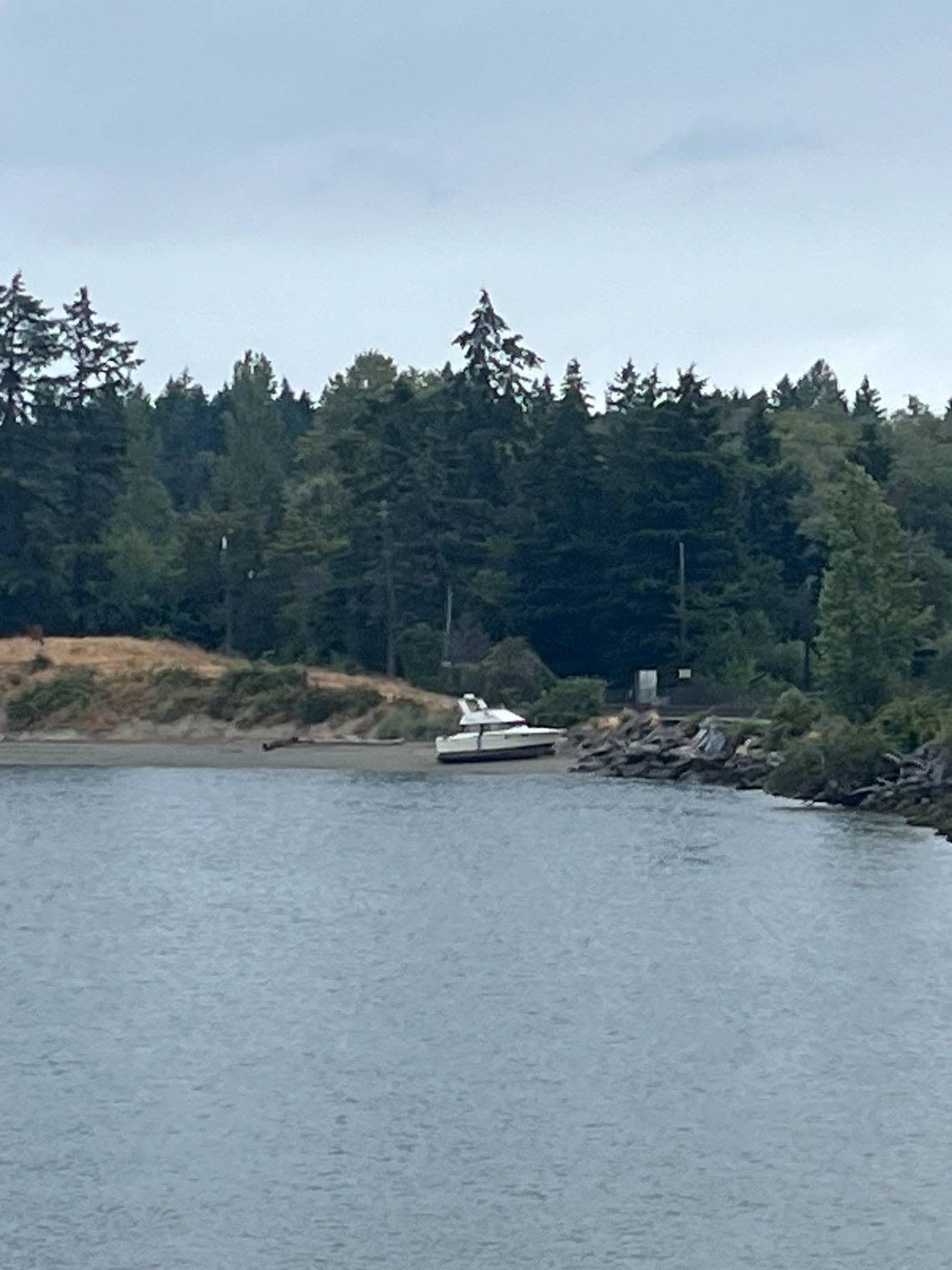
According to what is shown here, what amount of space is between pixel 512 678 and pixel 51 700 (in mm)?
15125

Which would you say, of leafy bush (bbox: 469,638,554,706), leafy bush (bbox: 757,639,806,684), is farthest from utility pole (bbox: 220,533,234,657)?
leafy bush (bbox: 757,639,806,684)

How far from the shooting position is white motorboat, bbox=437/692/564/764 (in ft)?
244

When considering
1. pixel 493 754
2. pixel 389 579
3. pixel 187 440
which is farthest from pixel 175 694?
pixel 187 440

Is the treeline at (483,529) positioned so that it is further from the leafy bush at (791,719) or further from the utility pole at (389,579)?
the leafy bush at (791,719)

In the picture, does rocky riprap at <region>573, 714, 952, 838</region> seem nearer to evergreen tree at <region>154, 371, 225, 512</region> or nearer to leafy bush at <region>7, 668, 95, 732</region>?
leafy bush at <region>7, 668, 95, 732</region>

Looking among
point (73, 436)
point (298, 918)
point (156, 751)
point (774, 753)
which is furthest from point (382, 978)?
point (73, 436)

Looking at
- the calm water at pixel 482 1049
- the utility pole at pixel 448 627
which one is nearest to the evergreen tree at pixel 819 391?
the utility pole at pixel 448 627

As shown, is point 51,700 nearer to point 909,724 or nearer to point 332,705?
point 332,705

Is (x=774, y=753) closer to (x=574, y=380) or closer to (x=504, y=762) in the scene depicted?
(x=504, y=762)

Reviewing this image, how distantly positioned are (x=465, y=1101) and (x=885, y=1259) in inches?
291

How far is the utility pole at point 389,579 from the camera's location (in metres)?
93.9

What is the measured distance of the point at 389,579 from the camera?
95.1 metres

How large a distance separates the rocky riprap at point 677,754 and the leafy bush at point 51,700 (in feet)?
62.2

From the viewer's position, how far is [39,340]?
106m
